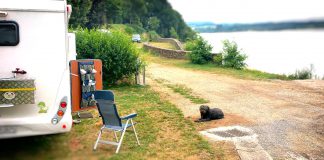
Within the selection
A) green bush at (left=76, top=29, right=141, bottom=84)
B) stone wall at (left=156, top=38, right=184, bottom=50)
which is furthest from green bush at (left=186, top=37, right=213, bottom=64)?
stone wall at (left=156, top=38, right=184, bottom=50)

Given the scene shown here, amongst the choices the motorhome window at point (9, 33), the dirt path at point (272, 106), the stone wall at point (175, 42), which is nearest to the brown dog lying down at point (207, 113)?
the dirt path at point (272, 106)

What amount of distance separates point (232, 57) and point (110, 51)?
11.1 metres

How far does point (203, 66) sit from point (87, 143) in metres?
16.0

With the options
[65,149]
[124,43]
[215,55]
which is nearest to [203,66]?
[215,55]

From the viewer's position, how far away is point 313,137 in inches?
278

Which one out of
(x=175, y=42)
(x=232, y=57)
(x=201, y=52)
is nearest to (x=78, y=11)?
(x=175, y=42)

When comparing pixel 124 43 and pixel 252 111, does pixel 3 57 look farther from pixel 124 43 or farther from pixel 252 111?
pixel 124 43

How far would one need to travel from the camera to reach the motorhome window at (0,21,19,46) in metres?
5.35

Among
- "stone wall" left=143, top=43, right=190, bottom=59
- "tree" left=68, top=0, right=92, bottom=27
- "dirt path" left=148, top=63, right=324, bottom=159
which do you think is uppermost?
"tree" left=68, top=0, right=92, bottom=27

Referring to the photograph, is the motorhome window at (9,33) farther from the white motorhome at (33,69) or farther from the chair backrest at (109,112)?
the chair backrest at (109,112)

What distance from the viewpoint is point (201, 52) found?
76.1 ft

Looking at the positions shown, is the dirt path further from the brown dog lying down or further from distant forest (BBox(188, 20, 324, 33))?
distant forest (BBox(188, 20, 324, 33))

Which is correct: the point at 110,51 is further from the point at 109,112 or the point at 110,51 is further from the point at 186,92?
the point at 109,112

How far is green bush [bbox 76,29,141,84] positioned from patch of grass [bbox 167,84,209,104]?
5.86ft
